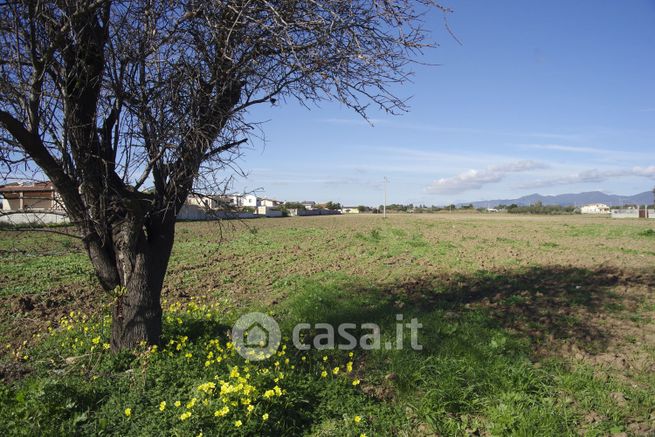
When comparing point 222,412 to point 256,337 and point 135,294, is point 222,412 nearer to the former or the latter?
point 256,337

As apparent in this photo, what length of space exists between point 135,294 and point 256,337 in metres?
1.44

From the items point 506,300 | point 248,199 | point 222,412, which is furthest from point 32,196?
point 506,300

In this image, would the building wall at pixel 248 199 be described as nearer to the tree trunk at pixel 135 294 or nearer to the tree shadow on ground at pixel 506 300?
the tree trunk at pixel 135 294

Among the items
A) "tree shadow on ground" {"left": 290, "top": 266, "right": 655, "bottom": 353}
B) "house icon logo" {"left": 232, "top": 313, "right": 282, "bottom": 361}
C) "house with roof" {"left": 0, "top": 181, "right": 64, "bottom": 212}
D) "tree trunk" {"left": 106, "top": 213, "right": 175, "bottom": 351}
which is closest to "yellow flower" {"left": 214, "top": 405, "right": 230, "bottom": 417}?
"house icon logo" {"left": 232, "top": 313, "right": 282, "bottom": 361}

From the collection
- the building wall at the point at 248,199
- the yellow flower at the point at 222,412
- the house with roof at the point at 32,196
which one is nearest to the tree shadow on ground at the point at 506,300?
the building wall at the point at 248,199

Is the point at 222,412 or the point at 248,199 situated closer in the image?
the point at 222,412

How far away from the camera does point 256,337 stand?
17.3ft

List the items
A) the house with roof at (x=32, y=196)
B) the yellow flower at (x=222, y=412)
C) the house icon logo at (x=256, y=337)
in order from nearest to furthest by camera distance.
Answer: the yellow flower at (x=222, y=412) < the house with roof at (x=32, y=196) < the house icon logo at (x=256, y=337)

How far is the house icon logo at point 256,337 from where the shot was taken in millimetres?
Result: 4664

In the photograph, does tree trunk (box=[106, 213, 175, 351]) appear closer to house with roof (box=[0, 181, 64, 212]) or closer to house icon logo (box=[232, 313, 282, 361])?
house with roof (box=[0, 181, 64, 212])

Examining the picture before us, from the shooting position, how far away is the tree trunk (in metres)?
4.86

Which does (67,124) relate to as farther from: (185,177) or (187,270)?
(187,270)

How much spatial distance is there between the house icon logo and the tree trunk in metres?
0.96

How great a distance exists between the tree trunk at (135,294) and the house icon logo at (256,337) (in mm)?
960
